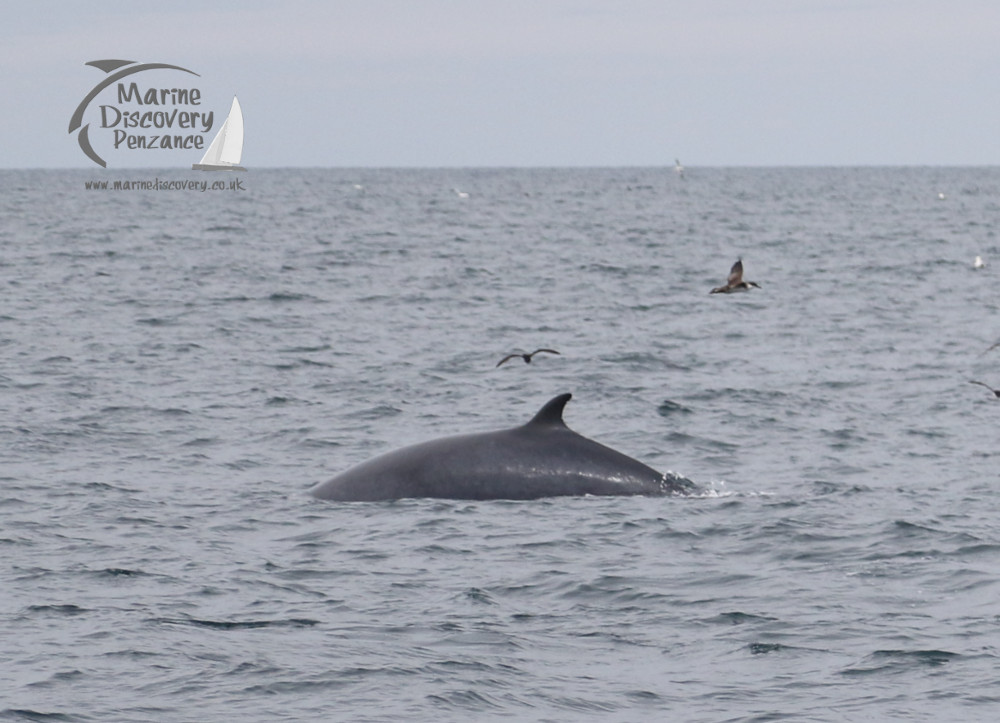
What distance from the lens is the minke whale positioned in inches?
626

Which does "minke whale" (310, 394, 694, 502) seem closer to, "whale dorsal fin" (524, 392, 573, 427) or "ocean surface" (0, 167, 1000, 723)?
"whale dorsal fin" (524, 392, 573, 427)

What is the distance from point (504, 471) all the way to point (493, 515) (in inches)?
29.2

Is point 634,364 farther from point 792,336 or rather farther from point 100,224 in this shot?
point 100,224

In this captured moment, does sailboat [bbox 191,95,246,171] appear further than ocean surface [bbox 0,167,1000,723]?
Yes

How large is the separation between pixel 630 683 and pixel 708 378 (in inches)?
612

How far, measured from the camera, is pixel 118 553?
553 inches

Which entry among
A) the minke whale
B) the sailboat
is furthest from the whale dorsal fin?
the sailboat

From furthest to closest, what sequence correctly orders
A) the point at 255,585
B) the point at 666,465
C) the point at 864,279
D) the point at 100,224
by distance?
1. the point at 100,224
2. the point at 864,279
3. the point at 666,465
4. the point at 255,585

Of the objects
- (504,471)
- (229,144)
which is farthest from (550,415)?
(229,144)

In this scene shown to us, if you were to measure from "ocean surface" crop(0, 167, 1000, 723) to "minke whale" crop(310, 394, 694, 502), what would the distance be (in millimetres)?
298

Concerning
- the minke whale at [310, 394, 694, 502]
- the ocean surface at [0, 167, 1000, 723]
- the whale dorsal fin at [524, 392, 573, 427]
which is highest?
the whale dorsal fin at [524, 392, 573, 427]

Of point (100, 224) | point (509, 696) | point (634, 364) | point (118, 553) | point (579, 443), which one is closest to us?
point (509, 696)

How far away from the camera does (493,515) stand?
15.4 m

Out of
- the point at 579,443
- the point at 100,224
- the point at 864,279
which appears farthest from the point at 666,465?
the point at 100,224
